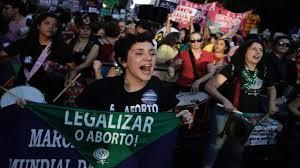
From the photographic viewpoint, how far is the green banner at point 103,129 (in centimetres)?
356

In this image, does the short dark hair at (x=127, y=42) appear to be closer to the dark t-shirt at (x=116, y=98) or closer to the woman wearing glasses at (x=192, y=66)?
the dark t-shirt at (x=116, y=98)

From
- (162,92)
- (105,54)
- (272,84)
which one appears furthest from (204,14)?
(162,92)

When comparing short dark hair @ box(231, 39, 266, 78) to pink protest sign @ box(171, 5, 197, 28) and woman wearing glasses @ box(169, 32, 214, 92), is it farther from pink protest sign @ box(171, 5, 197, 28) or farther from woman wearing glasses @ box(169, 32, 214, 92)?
pink protest sign @ box(171, 5, 197, 28)

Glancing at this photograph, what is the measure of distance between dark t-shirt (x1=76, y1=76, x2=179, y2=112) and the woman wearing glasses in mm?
3389

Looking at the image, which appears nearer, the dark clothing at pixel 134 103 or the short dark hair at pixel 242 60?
the dark clothing at pixel 134 103

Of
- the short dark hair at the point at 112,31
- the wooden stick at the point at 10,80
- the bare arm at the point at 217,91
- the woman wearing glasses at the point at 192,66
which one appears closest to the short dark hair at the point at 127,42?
the bare arm at the point at 217,91

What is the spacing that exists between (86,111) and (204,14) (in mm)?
10848

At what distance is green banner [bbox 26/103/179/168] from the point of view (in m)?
3.56

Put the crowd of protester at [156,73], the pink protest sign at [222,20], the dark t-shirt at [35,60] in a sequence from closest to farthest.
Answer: the crowd of protester at [156,73] → the dark t-shirt at [35,60] → the pink protest sign at [222,20]

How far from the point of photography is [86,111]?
3.54 meters

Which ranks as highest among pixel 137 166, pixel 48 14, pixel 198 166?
pixel 48 14

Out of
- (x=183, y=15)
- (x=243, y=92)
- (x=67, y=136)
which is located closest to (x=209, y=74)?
(x=243, y=92)

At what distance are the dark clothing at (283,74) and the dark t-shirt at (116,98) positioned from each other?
137 inches

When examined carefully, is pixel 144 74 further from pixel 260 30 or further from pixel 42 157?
pixel 260 30
